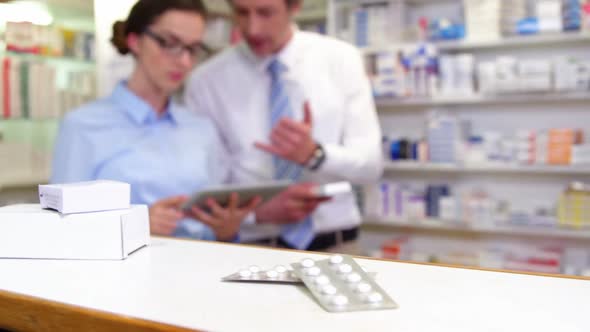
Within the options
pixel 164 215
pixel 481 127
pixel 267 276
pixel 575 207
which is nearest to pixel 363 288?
pixel 267 276

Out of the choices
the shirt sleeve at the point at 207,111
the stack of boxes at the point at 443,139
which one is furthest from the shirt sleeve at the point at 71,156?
the stack of boxes at the point at 443,139

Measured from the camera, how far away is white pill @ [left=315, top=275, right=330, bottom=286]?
68 cm

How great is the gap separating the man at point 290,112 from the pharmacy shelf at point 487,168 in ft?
5.07

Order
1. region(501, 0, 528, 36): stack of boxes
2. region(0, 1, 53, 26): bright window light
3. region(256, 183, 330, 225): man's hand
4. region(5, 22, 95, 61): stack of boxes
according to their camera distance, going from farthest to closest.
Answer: region(501, 0, 528, 36): stack of boxes → region(256, 183, 330, 225): man's hand → region(5, 22, 95, 61): stack of boxes → region(0, 1, 53, 26): bright window light

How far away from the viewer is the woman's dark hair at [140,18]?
152 centimetres

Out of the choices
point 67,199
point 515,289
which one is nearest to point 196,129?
point 67,199

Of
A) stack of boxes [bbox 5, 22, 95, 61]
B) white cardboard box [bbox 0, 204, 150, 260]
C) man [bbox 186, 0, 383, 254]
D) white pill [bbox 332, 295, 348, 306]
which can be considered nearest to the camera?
white pill [bbox 332, 295, 348, 306]

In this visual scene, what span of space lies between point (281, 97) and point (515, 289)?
1429mm

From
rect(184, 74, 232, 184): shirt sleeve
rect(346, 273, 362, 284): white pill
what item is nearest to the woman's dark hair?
rect(184, 74, 232, 184): shirt sleeve

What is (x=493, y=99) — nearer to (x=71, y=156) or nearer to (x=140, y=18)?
(x=140, y=18)

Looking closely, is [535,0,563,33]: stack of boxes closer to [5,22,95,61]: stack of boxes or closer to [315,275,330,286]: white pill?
[5,22,95,61]: stack of boxes

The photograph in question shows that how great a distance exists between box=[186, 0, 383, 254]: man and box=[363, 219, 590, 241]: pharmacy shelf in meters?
1.60

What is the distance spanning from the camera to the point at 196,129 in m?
1.77

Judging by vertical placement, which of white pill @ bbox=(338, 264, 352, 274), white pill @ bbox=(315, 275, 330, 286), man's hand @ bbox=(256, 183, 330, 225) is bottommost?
man's hand @ bbox=(256, 183, 330, 225)
